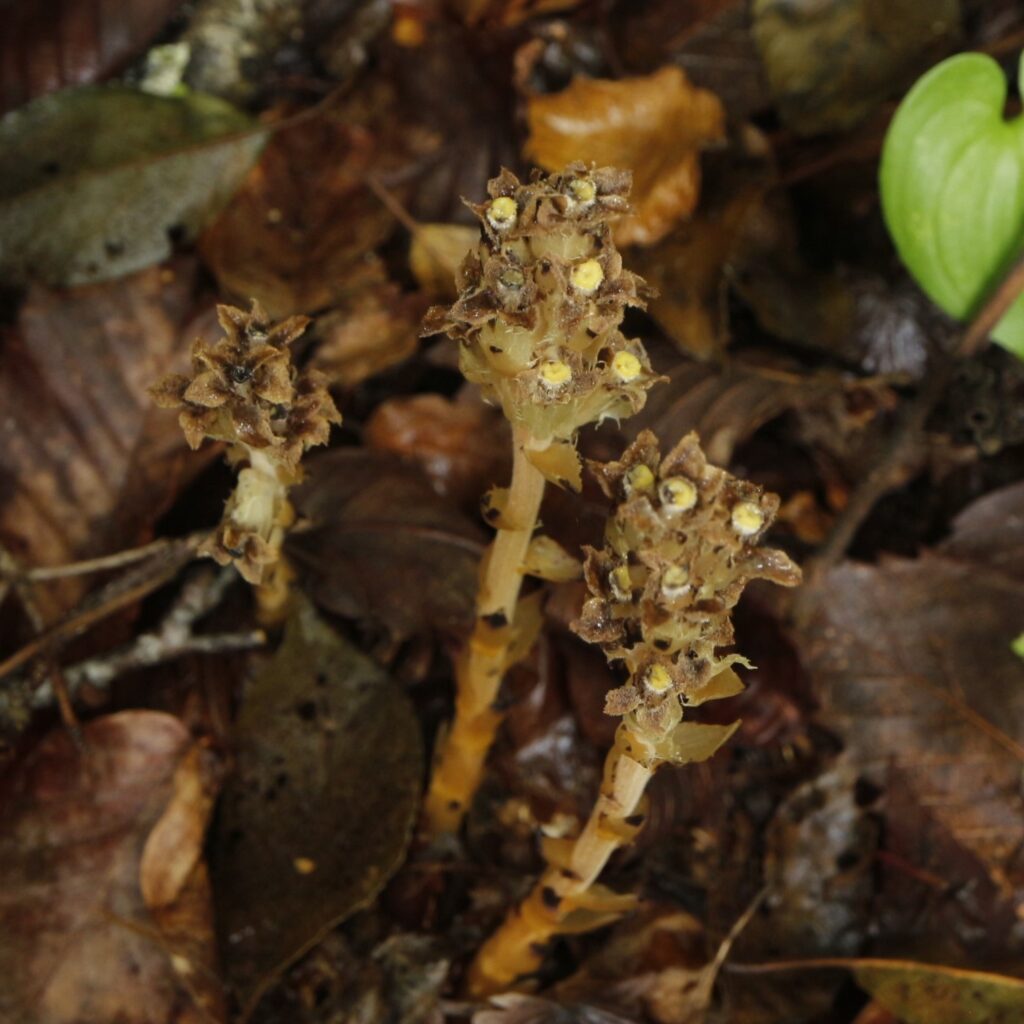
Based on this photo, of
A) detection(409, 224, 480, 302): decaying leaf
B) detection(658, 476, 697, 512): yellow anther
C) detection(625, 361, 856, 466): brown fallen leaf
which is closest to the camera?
detection(658, 476, 697, 512): yellow anther

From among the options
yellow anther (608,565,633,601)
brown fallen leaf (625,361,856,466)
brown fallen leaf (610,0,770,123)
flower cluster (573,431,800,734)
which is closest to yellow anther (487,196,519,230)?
flower cluster (573,431,800,734)

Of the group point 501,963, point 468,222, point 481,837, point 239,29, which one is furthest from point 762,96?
point 501,963

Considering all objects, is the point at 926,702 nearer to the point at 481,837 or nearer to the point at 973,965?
the point at 973,965

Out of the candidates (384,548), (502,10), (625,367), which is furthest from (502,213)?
(502,10)

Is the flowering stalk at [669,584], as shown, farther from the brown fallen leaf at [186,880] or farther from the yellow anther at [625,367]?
the brown fallen leaf at [186,880]

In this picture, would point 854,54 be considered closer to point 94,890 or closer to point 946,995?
point 946,995

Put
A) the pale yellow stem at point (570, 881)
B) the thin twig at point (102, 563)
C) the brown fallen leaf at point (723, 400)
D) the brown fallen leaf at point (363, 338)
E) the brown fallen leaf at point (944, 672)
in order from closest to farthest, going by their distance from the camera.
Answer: the pale yellow stem at point (570, 881) → the thin twig at point (102, 563) → the brown fallen leaf at point (944, 672) → the brown fallen leaf at point (723, 400) → the brown fallen leaf at point (363, 338)

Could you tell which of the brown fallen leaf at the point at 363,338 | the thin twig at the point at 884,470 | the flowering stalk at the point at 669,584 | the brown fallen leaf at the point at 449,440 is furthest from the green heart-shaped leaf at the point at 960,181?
the flowering stalk at the point at 669,584

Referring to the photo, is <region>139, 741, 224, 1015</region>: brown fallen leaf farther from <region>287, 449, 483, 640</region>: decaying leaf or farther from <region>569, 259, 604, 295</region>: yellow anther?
<region>569, 259, 604, 295</region>: yellow anther
